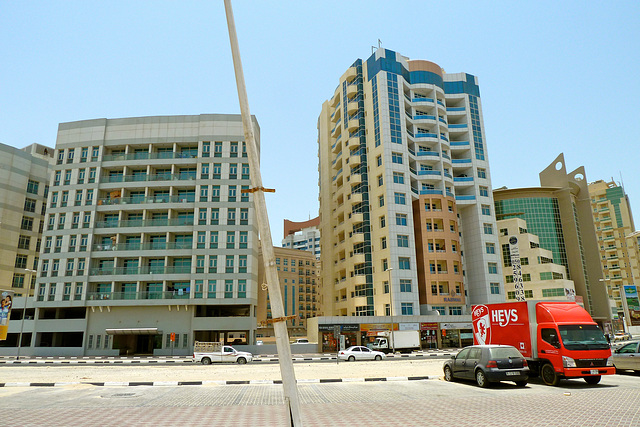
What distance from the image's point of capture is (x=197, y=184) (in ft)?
182

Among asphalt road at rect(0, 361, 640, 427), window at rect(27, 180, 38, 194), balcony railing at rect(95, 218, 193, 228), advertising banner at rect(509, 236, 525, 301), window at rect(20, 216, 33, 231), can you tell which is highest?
window at rect(27, 180, 38, 194)

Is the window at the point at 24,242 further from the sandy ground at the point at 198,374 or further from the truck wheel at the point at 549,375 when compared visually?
the truck wheel at the point at 549,375

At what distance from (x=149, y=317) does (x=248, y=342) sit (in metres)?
12.7

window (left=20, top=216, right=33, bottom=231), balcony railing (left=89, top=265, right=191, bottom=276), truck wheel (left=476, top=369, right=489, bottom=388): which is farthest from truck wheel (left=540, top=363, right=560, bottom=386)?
window (left=20, top=216, right=33, bottom=231)

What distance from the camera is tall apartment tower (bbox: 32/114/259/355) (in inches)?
2018

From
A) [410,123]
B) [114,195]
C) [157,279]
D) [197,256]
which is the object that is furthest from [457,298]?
[114,195]

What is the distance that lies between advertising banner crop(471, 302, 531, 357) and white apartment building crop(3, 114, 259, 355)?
35325mm

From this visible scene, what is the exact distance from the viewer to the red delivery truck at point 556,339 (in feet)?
50.8

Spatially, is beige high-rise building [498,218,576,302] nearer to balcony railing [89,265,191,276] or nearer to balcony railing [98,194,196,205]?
balcony railing [89,265,191,276]

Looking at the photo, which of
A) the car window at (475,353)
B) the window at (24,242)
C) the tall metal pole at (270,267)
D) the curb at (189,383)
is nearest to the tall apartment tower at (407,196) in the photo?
the curb at (189,383)

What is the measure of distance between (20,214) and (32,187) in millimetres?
5300

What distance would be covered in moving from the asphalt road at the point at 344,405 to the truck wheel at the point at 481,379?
0.45 m

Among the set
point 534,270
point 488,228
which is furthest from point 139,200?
point 534,270

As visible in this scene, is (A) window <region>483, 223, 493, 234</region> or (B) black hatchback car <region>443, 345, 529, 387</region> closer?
(B) black hatchback car <region>443, 345, 529, 387</region>
